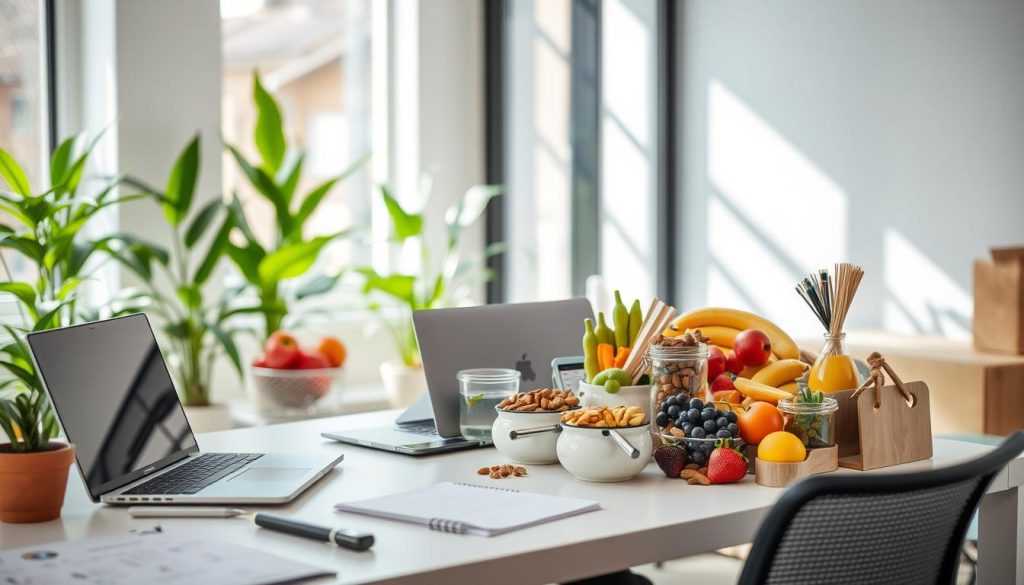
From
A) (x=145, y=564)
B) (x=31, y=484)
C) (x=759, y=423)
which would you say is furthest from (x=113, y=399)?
(x=759, y=423)

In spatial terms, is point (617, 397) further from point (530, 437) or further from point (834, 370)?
point (834, 370)

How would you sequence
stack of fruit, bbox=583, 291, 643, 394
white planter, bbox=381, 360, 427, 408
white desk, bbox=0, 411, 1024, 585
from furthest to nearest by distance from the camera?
white planter, bbox=381, 360, 427, 408, stack of fruit, bbox=583, 291, 643, 394, white desk, bbox=0, 411, 1024, 585

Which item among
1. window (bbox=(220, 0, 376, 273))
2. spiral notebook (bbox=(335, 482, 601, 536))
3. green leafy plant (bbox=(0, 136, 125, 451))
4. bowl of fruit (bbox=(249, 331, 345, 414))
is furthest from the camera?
window (bbox=(220, 0, 376, 273))

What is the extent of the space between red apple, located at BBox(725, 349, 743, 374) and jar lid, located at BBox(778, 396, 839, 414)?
25 cm

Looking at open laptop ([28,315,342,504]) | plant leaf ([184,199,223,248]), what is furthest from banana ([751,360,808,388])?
plant leaf ([184,199,223,248])

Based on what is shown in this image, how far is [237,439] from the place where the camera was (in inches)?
77.7

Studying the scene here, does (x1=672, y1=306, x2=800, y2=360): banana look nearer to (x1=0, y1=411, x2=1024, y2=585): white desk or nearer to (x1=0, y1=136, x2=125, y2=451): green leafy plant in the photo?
(x1=0, y1=411, x2=1024, y2=585): white desk

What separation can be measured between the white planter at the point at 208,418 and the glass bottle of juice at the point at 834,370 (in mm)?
2082

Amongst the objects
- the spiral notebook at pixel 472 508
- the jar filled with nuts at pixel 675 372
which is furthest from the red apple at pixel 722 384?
the spiral notebook at pixel 472 508

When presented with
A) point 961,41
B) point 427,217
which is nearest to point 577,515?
point 961,41

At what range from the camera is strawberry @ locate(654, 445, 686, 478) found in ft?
5.41

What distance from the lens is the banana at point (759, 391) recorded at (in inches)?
69.7

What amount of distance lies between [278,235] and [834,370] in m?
2.34

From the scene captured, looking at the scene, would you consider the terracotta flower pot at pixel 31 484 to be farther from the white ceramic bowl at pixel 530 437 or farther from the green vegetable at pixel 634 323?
the green vegetable at pixel 634 323
